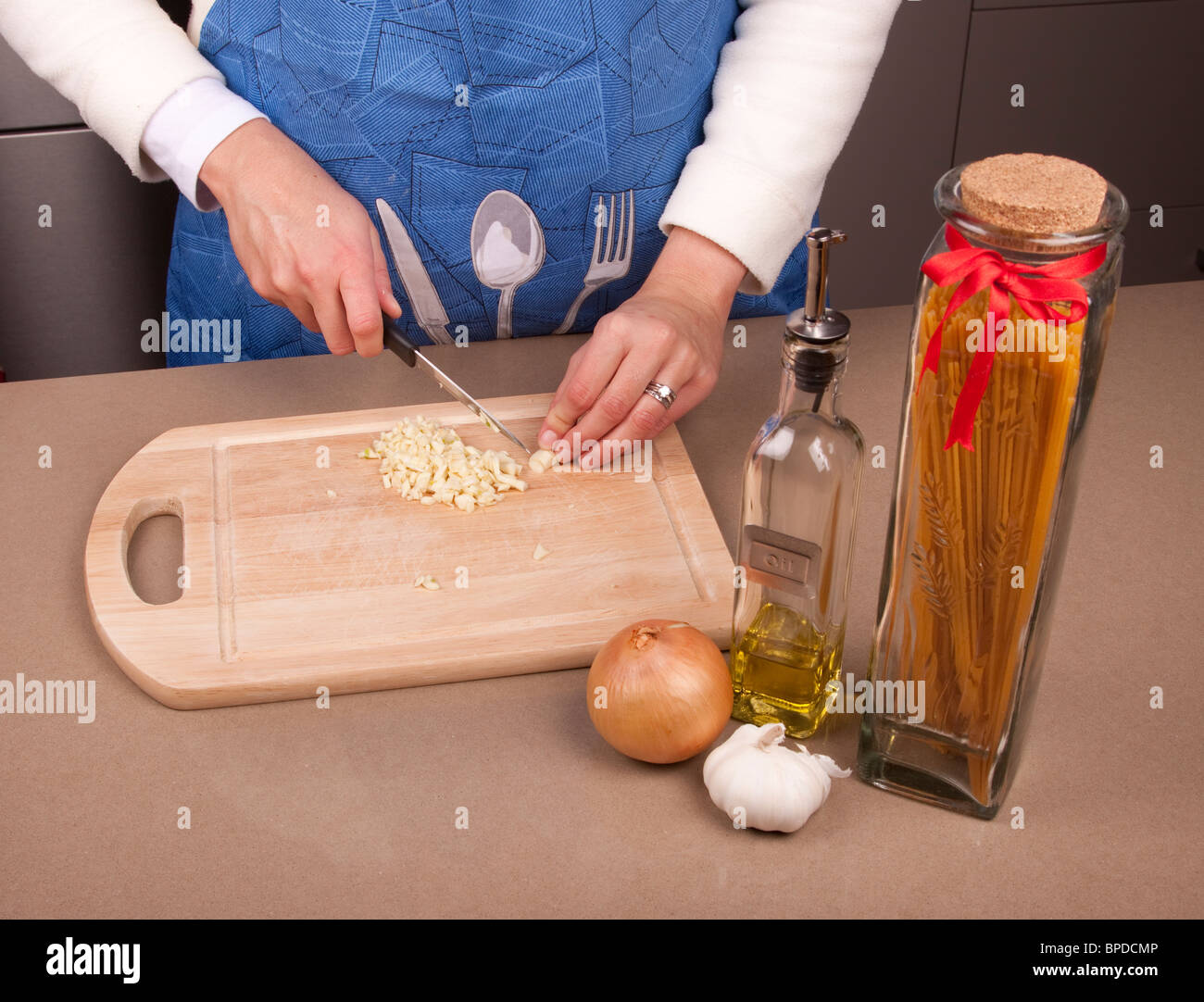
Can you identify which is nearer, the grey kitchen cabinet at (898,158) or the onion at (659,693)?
the onion at (659,693)

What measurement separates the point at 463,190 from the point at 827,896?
0.86 metres

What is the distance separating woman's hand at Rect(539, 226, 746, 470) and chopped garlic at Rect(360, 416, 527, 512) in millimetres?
66

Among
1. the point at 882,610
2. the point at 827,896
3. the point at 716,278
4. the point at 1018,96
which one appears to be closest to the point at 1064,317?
the point at 882,610

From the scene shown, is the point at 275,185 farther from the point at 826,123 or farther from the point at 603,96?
the point at 826,123

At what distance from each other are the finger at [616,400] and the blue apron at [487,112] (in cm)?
27

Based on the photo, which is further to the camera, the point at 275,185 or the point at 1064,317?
the point at 275,185

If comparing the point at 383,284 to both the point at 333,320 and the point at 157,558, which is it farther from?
the point at 157,558

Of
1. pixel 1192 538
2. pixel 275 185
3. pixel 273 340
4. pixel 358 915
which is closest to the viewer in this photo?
pixel 358 915

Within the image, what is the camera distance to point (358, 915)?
0.73 m

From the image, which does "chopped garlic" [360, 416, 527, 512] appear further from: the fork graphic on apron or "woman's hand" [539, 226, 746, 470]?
the fork graphic on apron

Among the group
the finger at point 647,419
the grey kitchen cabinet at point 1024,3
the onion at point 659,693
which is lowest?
the onion at point 659,693

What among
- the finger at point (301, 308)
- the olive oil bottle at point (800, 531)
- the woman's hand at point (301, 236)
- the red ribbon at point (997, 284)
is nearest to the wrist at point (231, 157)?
the woman's hand at point (301, 236)

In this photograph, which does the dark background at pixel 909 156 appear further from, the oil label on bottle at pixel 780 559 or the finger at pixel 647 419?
the oil label on bottle at pixel 780 559

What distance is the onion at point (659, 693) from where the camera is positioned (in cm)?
76
